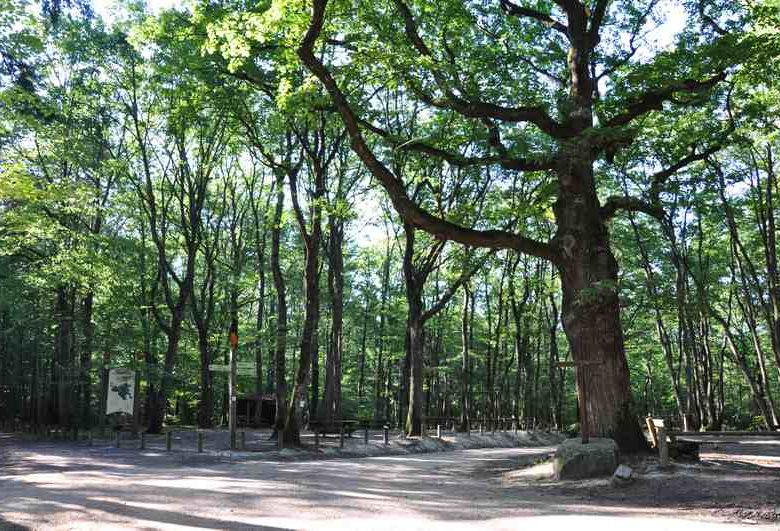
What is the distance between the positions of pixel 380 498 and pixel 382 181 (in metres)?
5.56

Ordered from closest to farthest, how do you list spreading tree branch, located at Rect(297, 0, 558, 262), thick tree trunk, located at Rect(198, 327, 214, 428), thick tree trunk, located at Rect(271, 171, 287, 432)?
1. spreading tree branch, located at Rect(297, 0, 558, 262)
2. thick tree trunk, located at Rect(271, 171, 287, 432)
3. thick tree trunk, located at Rect(198, 327, 214, 428)

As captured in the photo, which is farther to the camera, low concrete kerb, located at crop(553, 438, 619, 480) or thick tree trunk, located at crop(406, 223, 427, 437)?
thick tree trunk, located at crop(406, 223, 427, 437)

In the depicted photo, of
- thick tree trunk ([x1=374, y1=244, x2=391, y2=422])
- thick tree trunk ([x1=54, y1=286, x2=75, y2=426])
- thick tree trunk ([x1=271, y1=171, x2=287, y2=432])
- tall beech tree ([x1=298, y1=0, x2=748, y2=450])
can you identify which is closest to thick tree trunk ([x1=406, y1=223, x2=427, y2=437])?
thick tree trunk ([x1=271, y1=171, x2=287, y2=432])

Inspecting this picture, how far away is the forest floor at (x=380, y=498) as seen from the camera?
6.31m

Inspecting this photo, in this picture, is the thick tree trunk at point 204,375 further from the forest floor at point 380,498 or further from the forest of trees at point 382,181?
the forest floor at point 380,498

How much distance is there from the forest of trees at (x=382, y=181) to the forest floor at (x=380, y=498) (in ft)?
8.17

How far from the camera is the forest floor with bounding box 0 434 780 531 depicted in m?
6.31

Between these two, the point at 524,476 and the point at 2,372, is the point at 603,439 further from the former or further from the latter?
the point at 2,372

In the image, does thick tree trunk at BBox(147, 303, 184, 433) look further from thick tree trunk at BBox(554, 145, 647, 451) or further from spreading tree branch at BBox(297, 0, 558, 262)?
thick tree trunk at BBox(554, 145, 647, 451)

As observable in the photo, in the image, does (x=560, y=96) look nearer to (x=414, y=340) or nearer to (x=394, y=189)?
(x=394, y=189)

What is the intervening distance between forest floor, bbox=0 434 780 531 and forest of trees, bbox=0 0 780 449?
8.17 feet

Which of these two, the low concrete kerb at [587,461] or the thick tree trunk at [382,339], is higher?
the thick tree trunk at [382,339]

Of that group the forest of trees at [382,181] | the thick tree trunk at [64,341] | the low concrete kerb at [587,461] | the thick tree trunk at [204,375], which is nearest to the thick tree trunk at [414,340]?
the forest of trees at [382,181]

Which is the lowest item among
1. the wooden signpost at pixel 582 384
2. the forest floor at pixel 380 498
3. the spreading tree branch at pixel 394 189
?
the forest floor at pixel 380 498
